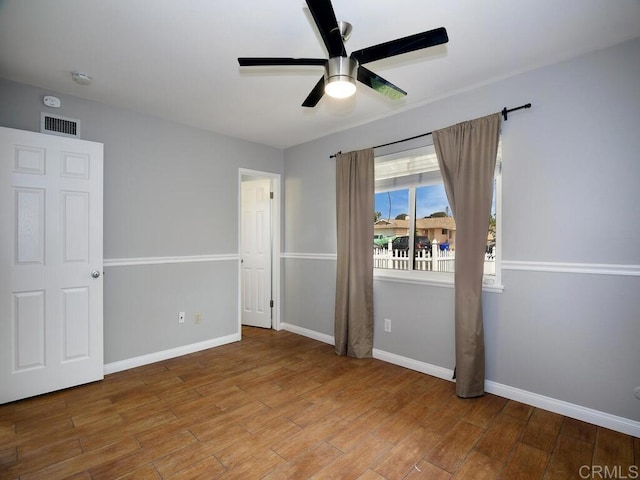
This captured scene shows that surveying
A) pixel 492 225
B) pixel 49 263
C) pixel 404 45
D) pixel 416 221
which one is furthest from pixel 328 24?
pixel 49 263

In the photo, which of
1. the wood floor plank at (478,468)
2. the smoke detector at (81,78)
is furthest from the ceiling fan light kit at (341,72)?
the wood floor plank at (478,468)

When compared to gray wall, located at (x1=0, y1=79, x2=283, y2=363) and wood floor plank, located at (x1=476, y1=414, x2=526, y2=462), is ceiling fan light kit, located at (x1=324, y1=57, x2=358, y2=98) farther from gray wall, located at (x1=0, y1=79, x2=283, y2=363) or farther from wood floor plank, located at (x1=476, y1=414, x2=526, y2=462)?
gray wall, located at (x1=0, y1=79, x2=283, y2=363)

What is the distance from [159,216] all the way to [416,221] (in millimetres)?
2680

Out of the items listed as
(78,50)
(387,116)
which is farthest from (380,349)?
(78,50)

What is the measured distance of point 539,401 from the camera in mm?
2404

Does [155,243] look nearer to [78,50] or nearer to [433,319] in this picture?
[78,50]

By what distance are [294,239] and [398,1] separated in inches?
119

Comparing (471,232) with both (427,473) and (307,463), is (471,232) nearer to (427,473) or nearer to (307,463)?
(427,473)

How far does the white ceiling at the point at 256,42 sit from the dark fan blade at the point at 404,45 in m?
0.36

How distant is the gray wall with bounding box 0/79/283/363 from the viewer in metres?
3.04

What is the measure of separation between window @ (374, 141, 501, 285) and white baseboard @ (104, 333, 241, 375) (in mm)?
2054

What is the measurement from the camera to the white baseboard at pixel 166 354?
122 inches

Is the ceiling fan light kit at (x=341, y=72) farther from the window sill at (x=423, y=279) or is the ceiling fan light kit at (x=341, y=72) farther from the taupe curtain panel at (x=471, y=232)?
the window sill at (x=423, y=279)

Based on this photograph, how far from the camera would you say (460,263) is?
267 centimetres
